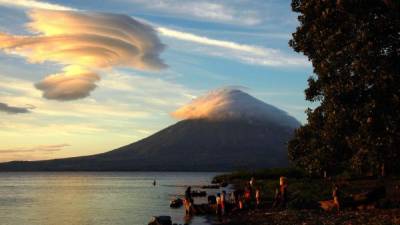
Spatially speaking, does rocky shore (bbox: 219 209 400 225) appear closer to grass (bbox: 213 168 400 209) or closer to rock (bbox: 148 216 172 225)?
grass (bbox: 213 168 400 209)

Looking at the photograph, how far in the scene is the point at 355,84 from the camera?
94.2 feet

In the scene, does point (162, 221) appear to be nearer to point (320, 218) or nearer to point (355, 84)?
point (320, 218)

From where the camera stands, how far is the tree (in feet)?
89.5

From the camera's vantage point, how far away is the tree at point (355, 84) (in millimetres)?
27281

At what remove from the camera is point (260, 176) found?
112 m

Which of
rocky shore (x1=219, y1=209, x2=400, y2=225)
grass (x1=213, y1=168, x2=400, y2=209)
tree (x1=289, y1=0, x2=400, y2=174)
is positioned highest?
tree (x1=289, y1=0, x2=400, y2=174)

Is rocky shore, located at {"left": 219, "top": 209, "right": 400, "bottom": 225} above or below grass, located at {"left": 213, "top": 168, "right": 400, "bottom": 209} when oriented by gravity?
below

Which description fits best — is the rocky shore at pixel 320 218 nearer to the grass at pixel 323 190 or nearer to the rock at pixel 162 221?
the grass at pixel 323 190

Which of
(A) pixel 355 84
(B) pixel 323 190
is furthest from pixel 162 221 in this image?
(B) pixel 323 190

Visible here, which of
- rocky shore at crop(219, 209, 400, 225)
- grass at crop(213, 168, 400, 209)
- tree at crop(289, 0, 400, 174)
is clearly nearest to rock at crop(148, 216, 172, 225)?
rocky shore at crop(219, 209, 400, 225)

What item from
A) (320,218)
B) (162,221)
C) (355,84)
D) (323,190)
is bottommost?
(162,221)

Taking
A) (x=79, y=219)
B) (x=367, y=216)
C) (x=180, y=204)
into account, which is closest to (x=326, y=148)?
(x=367, y=216)

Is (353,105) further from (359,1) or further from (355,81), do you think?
(359,1)

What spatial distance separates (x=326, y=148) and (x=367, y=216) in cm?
578
